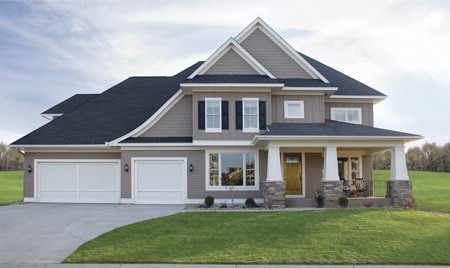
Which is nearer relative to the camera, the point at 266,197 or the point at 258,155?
the point at 266,197

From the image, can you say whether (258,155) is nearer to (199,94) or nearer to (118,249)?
(199,94)

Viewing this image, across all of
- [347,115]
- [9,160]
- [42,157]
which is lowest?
[9,160]

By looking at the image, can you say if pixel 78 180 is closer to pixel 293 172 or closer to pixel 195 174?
pixel 195 174

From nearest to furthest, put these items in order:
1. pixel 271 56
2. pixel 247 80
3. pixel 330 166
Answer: pixel 330 166, pixel 247 80, pixel 271 56

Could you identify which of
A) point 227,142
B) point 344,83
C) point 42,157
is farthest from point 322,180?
point 42,157

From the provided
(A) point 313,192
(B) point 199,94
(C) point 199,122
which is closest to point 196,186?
(C) point 199,122

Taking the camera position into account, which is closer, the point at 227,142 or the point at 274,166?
the point at 274,166

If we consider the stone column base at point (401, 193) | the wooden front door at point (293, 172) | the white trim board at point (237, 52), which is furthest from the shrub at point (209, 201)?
the stone column base at point (401, 193)

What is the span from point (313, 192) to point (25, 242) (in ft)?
44.7

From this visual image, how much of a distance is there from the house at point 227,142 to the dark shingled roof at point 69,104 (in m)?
4.44

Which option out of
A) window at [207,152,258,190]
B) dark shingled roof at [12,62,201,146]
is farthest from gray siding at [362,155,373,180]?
dark shingled roof at [12,62,201,146]

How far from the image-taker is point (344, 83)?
74.6 ft

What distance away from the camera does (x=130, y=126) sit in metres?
22.1

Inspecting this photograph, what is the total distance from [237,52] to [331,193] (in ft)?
26.5
